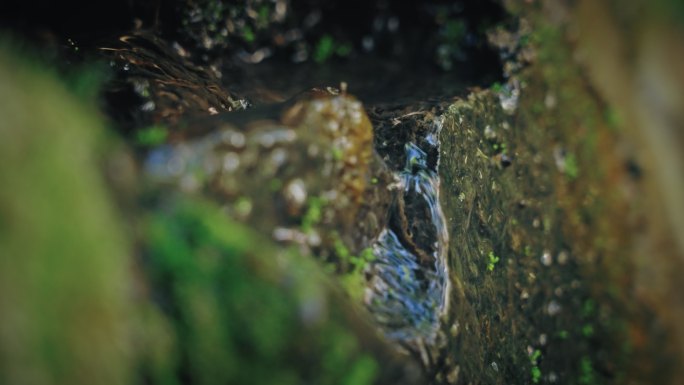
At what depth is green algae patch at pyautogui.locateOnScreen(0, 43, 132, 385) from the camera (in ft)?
5.23

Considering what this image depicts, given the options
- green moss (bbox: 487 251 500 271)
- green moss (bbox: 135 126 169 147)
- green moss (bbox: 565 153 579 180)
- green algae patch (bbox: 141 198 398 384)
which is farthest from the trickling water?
green moss (bbox: 565 153 579 180)

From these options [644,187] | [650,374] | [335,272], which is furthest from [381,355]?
[644,187]

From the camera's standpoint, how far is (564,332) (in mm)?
3914

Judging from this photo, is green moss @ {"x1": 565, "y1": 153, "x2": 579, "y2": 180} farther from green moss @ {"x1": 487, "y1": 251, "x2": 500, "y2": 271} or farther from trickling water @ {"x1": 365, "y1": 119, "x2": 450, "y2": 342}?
trickling water @ {"x1": 365, "y1": 119, "x2": 450, "y2": 342}

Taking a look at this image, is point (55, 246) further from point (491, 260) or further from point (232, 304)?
point (491, 260)

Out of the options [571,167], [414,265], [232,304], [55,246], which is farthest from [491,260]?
[55,246]

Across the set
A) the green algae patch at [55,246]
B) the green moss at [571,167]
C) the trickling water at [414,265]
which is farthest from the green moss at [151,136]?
the green moss at [571,167]

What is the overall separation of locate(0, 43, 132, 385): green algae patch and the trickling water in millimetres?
1206

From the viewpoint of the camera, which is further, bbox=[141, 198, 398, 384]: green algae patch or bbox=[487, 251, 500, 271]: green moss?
bbox=[487, 251, 500, 271]: green moss

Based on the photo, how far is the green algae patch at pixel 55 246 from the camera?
1.59 meters

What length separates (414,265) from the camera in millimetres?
2877

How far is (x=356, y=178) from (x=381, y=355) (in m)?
0.83

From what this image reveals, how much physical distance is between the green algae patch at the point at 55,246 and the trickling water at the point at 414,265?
1.21 meters

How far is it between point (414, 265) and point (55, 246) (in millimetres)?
1722
